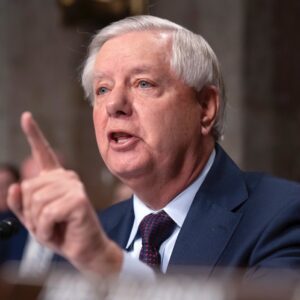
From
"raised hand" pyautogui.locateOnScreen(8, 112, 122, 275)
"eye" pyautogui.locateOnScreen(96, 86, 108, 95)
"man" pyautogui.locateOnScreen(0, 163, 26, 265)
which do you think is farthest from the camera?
"man" pyautogui.locateOnScreen(0, 163, 26, 265)

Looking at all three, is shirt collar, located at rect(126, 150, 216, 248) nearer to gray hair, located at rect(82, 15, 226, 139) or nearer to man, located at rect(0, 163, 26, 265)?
gray hair, located at rect(82, 15, 226, 139)

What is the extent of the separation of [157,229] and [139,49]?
0.57 m

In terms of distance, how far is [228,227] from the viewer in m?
2.39

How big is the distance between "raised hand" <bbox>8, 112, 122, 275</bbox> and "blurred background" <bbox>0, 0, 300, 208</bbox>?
444cm

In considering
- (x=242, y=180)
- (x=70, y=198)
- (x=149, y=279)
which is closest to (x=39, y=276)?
(x=149, y=279)

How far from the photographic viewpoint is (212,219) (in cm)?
244

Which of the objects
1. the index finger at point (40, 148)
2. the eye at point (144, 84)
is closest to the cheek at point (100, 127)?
the eye at point (144, 84)

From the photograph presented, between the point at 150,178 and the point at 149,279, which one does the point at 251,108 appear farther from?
the point at 149,279

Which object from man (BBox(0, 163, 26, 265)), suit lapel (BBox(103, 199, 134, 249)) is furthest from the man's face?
man (BBox(0, 163, 26, 265))

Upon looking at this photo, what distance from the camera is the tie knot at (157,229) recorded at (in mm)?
2475

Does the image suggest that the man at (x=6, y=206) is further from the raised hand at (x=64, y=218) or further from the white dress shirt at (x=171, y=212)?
the raised hand at (x=64, y=218)

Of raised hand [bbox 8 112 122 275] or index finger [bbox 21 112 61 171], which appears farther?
index finger [bbox 21 112 61 171]

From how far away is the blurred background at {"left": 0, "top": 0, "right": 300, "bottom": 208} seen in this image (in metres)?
6.63

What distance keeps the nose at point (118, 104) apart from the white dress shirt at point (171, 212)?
0.30 meters
